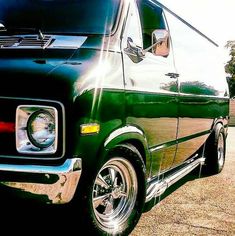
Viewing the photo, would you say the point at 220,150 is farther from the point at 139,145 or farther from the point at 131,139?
the point at 131,139

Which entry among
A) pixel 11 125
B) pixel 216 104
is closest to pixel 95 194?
pixel 11 125

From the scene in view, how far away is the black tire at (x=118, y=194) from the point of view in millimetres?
3055

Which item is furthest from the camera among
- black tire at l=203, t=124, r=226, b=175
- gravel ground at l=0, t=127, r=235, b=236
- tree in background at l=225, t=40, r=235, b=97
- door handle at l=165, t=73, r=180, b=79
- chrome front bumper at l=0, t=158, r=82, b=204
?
tree in background at l=225, t=40, r=235, b=97

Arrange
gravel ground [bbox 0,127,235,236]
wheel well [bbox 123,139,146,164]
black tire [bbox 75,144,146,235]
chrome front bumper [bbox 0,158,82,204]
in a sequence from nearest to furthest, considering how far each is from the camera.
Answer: chrome front bumper [bbox 0,158,82,204]
gravel ground [bbox 0,127,235,236]
black tire [bbox 75,144,146,235]
wheel well [bbox 123,139,146,164]

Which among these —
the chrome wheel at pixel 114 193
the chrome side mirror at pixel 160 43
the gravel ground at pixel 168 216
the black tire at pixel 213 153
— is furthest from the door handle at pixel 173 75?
the black tire at pixel 213 153

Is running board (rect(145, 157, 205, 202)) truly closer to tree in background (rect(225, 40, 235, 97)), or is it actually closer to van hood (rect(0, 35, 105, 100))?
van hood (rect(0, 35, 105, 100))

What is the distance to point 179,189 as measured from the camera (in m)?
5.21

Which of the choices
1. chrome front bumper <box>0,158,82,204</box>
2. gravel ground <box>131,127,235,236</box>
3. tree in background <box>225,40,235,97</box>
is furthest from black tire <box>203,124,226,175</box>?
tree in background <box>225,40,235,97</box>

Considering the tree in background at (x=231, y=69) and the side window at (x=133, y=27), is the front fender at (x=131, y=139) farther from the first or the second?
the tree in background at (x=231, y=69)

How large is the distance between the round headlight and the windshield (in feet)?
3.61

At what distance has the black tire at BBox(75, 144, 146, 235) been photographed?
305 cm

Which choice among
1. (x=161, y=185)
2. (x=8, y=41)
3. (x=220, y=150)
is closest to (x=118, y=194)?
(x=161, y=185)

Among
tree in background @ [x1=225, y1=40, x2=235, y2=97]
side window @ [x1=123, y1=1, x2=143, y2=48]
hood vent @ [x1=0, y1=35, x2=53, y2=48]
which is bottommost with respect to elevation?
tree in background @ [x1=225, y1=40, x2=235, y2=97]

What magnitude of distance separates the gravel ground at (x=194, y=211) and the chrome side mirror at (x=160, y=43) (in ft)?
5.03
